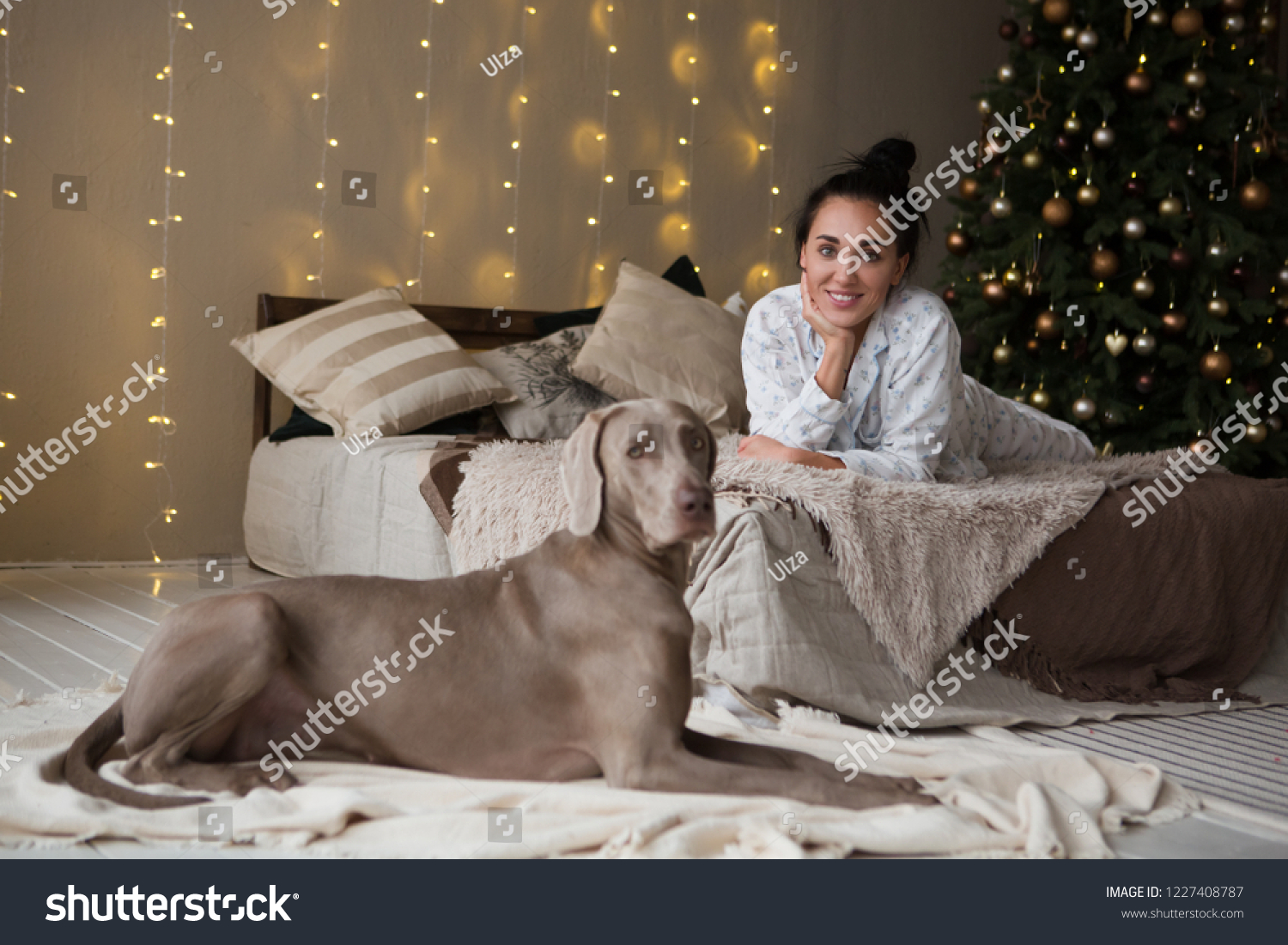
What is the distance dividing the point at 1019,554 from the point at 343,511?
1.81 meters

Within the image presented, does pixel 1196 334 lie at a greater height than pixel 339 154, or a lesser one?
lesser

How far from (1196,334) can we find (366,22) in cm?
300

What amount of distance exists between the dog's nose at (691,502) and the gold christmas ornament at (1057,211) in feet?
9.41

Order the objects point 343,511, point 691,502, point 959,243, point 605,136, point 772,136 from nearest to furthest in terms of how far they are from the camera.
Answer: point 691,502 → point 343,511 → point 959,243 → point 605,136 → point 772,136

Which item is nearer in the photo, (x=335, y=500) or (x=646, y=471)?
(x=646, y=471)

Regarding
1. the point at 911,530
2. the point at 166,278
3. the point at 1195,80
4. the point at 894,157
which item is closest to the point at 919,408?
the point at 911,530

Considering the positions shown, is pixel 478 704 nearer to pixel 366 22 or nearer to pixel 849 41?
pixel 366 22

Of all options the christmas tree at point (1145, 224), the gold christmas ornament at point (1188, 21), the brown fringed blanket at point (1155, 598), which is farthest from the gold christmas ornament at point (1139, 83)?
the brown fringed blanket at point (1155, 598)

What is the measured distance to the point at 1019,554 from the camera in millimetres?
2160

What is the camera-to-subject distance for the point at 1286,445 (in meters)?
3.86

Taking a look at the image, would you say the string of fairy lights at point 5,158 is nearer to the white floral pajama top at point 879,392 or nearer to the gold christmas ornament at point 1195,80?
the white floral pajama top at point 879,392

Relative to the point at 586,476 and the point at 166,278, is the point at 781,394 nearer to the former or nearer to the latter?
the point at 586,476

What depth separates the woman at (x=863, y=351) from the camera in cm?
236
